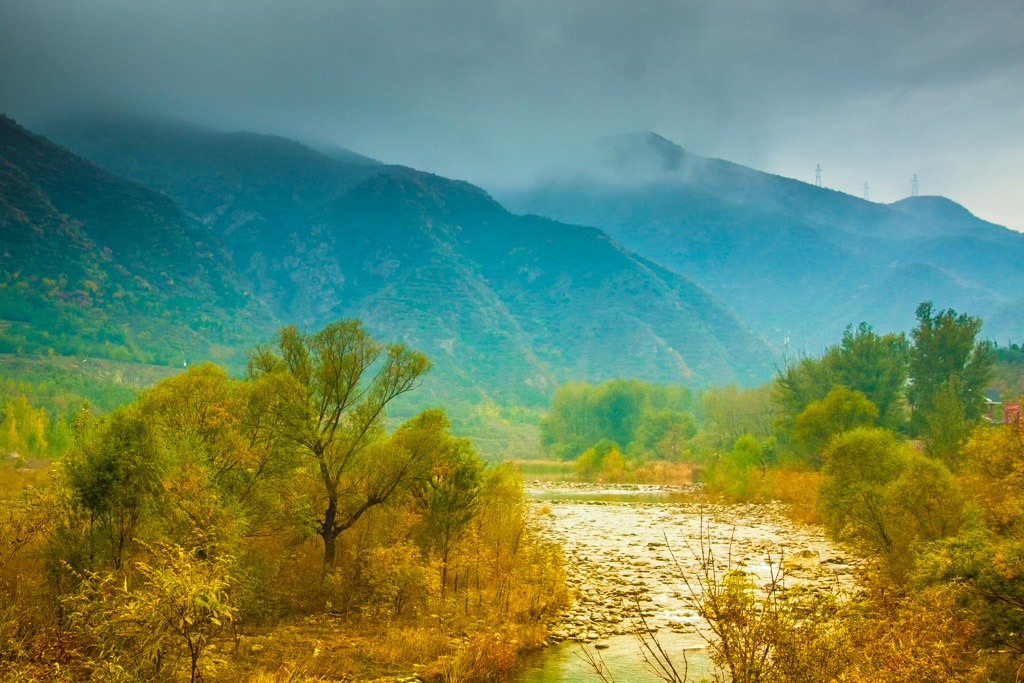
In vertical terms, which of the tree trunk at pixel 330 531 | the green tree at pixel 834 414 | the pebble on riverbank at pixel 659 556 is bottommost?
the pebble on riverbank at pixel 659 556

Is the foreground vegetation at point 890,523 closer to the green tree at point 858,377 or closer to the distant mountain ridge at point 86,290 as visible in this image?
the green tree at point 858,377

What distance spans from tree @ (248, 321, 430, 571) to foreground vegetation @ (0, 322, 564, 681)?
5 cm

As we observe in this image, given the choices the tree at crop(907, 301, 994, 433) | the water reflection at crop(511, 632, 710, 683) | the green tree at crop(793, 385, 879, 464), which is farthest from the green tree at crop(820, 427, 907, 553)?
the tree at crop(907, 301, 994, 433)

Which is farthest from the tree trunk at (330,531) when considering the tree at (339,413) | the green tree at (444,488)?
the green tree at (444,488)

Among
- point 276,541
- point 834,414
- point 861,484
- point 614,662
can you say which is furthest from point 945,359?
point 276,541

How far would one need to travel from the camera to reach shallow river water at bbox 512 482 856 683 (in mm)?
17781

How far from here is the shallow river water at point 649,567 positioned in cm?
1778

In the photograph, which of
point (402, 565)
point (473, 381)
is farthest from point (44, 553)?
point (473, 381)

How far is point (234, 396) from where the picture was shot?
67.2ft

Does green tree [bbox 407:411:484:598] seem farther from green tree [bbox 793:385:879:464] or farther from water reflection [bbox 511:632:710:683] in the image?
green tree [bbox 793:385:879:464]

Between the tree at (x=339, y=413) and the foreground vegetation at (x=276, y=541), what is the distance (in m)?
0.05

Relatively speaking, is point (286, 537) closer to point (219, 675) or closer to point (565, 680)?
point (219, 675)

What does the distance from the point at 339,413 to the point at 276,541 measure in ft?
13.6

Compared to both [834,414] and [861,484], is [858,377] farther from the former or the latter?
[861,484]
